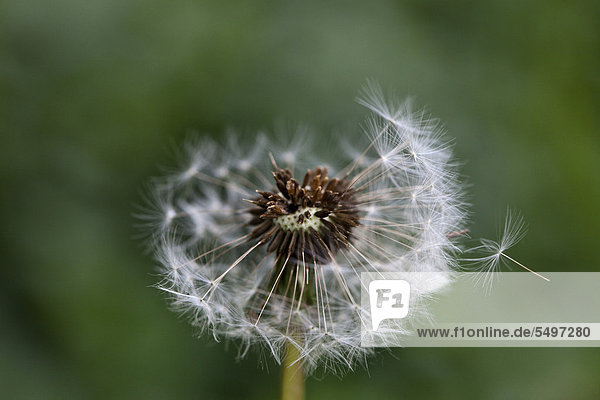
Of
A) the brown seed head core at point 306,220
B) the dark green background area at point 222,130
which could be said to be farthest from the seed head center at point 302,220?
the dark green background area at point 222,130

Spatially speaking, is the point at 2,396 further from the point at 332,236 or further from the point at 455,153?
the point at 455,153

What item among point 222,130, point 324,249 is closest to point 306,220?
point 324,249

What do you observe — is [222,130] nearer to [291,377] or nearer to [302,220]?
[302,220]

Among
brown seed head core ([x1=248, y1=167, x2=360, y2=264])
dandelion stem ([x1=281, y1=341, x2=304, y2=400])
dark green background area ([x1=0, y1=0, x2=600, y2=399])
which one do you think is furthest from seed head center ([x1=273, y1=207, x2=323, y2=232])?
dark green background area ([x1=0, y1=0, x2=600, y2=399])

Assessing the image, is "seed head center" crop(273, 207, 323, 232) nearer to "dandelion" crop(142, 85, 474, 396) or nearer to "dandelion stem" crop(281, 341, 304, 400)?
"dandelion" crop(142, 85, 474, 396)

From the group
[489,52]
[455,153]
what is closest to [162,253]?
[455,153]

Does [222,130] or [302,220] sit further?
[222,130]
